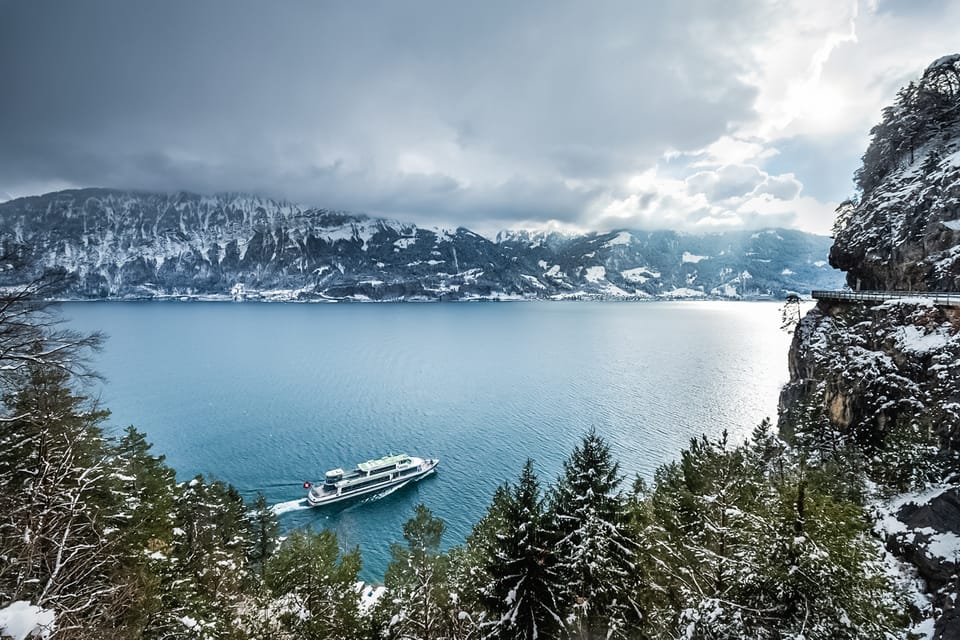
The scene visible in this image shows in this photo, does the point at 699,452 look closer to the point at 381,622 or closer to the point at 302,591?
the point at 381,622

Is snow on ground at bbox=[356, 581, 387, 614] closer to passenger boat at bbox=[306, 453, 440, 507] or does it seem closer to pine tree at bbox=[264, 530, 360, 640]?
pine tree at bbox=[264, 530, 360, 640]

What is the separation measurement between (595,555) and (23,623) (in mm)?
16153

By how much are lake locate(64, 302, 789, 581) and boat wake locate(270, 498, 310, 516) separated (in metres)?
0.34

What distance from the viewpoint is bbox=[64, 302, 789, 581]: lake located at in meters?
52.0

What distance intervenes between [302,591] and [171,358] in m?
134

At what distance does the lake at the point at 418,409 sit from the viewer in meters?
52.0

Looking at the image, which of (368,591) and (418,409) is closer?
(368,591)

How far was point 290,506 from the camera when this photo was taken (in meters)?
47.8

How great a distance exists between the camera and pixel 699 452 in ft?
74.2

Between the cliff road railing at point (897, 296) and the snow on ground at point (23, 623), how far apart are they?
49154 mm

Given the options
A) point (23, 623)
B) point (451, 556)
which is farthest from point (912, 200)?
point (23, 623)

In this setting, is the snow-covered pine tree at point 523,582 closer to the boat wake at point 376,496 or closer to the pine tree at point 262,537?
the pine tree at point 262,537

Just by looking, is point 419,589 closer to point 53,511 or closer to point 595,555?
point 595,555

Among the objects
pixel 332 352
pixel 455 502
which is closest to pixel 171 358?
pixel 332 352
